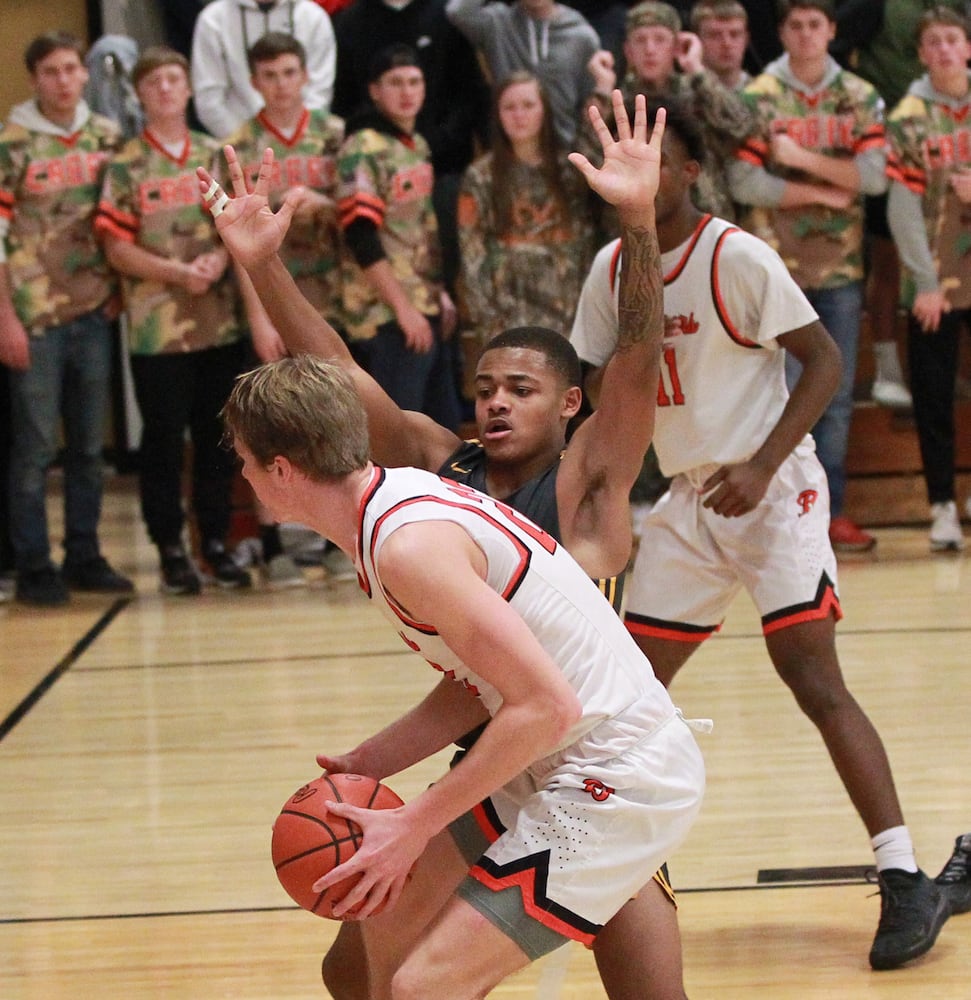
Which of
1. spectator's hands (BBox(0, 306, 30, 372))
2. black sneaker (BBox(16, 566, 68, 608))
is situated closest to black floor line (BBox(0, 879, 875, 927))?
black sneaker (BBox(16, 566, 68, 608))

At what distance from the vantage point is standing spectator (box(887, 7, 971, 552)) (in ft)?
25.1

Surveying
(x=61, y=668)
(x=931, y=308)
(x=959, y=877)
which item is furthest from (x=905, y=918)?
(x=931, y=308)

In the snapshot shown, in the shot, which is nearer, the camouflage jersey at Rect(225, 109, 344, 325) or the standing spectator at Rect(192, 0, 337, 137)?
the camouflage jersey at Rect(225, 109, 344, 325)

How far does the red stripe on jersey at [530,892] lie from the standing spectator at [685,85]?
16.6ft

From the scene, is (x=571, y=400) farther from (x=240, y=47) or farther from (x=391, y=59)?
(x=240, y=47)

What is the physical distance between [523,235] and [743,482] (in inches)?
158

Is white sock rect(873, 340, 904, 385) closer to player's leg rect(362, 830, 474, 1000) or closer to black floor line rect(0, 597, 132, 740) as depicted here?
black floor line rect(0, 597, 132, 740)

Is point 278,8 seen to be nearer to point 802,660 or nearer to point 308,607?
point 308,607

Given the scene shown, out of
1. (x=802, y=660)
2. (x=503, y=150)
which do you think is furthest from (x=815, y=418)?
(x=503, y=150)

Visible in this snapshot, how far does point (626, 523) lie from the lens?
3.15 meters

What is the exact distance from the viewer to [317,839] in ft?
8.62

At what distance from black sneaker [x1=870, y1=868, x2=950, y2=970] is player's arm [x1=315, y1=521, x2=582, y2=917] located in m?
1.52

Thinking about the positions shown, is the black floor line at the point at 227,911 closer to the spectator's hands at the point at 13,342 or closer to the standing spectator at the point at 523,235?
the spectator's hands at the point at 13,342

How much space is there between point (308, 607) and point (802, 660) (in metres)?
3.95
